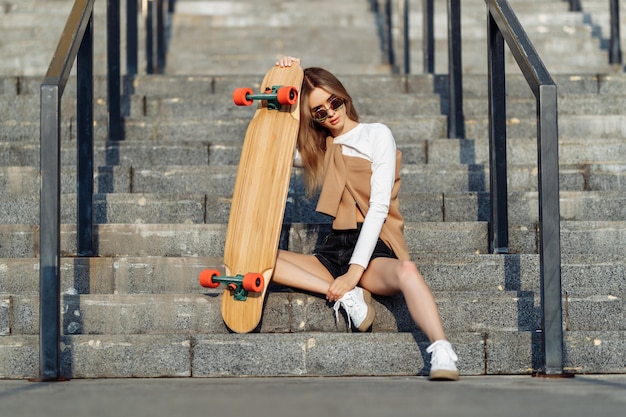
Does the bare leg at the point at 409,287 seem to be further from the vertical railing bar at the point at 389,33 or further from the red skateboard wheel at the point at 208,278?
the vertical railing bar at the point at 389,33

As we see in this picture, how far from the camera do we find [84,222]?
5059 mm

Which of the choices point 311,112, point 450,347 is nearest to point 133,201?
point 311,112

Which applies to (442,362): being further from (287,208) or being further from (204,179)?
(204,179)

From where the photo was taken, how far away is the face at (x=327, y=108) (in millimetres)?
4879

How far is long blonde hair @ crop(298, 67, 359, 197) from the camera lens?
4902 mm

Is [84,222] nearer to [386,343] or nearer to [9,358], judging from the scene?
[9,358]

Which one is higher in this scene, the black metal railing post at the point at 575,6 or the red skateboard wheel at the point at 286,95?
the black metal railing post at the point at 575,6

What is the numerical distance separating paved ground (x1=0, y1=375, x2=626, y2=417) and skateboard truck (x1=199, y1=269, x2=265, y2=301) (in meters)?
0.40

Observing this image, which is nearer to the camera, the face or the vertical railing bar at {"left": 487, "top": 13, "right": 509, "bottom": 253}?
the face

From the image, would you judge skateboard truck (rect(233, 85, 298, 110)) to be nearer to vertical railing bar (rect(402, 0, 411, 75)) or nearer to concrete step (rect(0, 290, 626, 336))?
concrete step (rect(0, 290, 626, 336))

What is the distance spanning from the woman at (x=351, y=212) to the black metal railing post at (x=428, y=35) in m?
2.90

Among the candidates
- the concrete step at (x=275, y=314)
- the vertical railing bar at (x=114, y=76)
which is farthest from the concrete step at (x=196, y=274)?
the vertical railing bar at (x=114, y=76)

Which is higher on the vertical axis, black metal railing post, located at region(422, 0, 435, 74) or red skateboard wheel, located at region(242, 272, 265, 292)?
black metal railing post, located at region(422, 0, 435, 74)

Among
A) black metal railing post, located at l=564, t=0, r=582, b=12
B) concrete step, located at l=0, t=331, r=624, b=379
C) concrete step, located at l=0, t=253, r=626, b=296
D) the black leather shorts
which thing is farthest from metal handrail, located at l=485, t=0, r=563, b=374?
black metal railing post, located at l=564, t=0, r=582, b=12
